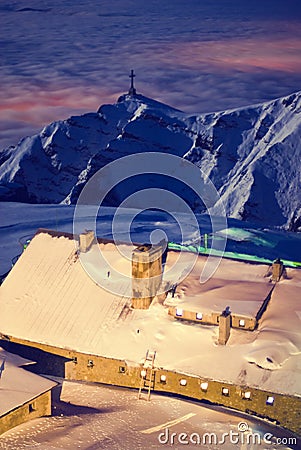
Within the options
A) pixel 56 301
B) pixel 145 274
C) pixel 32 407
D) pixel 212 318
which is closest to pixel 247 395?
pixel 212 318

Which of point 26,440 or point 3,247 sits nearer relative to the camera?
point 26,440

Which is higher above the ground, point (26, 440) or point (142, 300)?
point (142, 300)

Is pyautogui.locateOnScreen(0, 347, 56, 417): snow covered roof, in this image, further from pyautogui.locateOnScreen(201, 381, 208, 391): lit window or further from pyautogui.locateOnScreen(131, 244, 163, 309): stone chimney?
pyautogui.locateOnScreen(201, 381, 208, 391): lit window

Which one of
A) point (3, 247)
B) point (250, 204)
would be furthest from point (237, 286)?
point (250, 204)

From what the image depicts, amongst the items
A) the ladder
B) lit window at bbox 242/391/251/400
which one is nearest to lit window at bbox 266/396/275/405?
lit window at bbox 242/391/251/400

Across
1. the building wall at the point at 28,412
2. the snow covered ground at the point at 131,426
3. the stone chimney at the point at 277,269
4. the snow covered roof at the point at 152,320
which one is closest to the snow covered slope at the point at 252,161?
the stone chimney at the point at 277,269

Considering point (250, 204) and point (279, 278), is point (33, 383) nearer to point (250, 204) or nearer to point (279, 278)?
point (279, 278)
